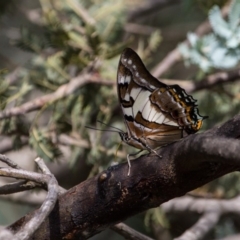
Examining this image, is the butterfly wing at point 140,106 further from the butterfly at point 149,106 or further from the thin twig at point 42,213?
the thin twig at point 42,213

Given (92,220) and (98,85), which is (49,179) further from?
(98,85)

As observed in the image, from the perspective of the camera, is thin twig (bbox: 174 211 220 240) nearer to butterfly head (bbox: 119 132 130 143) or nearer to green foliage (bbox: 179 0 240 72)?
butterfly head (bbox: 119 132 130 143)

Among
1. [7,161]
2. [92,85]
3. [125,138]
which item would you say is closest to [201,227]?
[125,138]

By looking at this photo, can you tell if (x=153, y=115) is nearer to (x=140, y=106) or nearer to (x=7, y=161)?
(x=140, y=106)

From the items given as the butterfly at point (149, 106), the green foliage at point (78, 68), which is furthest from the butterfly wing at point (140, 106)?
the green foliage at point (78, 68)

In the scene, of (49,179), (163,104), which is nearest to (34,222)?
(49,179)
